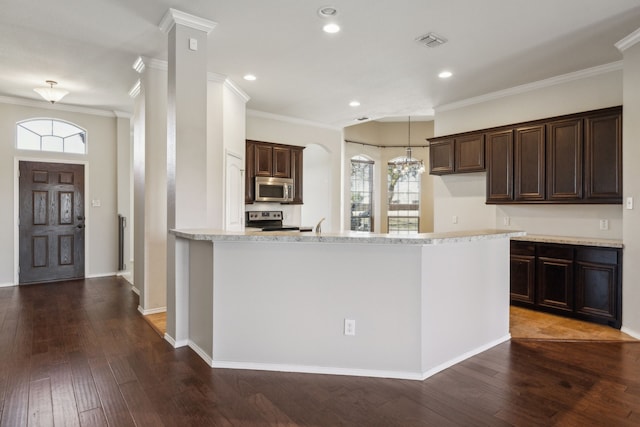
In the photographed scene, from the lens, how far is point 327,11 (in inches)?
124

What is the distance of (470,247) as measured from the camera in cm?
304

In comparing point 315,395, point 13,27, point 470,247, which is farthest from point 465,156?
point 13,27

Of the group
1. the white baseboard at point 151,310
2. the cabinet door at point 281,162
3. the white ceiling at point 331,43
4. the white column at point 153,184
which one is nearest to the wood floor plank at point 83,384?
the white baseboard at point 151,310

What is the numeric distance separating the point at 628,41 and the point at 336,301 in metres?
3.73

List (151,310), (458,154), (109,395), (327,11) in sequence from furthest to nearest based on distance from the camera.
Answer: (458,154) < (151,310) < (327,11) < (109,395)

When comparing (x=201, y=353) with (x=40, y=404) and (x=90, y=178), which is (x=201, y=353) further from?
(x=90, y=178)

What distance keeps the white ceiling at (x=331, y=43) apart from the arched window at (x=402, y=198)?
333cm

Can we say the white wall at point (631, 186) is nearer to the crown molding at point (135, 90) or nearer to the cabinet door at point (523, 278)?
the cabinet door at point (523, 278)

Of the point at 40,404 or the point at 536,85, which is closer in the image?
the point at 40,404

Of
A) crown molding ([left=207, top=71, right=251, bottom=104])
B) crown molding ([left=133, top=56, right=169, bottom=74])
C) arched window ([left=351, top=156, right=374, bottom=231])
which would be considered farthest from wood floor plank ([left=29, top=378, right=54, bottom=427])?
arched window ([left=351, top=156, right=374, bottom=231])

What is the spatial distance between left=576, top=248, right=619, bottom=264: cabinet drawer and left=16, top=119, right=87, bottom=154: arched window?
7.45m

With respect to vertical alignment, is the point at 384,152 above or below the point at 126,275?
above

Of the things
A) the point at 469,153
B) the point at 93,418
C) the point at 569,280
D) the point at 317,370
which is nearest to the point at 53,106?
the point at 93,418

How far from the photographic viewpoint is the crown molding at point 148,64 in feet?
13.8
